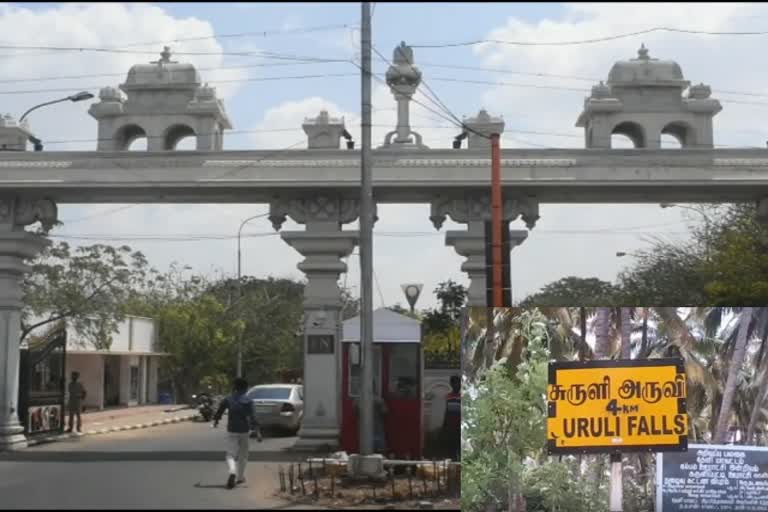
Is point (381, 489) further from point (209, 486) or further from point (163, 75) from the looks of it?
point (163, 75)

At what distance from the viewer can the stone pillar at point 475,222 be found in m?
18.9

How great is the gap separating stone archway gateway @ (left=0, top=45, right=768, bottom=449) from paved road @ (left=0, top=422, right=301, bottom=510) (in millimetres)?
1749

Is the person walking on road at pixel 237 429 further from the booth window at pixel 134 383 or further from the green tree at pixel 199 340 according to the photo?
the booth window at pixel 134 383

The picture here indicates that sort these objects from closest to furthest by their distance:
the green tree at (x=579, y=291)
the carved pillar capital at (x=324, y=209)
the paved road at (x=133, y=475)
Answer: the paved road at (x=133, y=475) < the carved pillar capital at (x=324, y=209) < the green tree at (x=579, y=291)

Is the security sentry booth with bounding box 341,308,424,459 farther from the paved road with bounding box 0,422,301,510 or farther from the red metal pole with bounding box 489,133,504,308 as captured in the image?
the red metal pole with bounding box 489,133,504,308

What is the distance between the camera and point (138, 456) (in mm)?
19562

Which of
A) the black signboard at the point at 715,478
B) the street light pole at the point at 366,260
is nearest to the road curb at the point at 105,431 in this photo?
the street light pole at the point at 366,260

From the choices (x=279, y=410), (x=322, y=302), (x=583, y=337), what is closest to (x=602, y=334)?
(x=583, y=337)

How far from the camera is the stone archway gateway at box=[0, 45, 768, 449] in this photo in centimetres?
1895

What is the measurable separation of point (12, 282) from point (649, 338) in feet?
46.3

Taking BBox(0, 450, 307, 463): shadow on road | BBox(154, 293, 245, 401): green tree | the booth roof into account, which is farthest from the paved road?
BBox(154, 293, 245, 401): green tree

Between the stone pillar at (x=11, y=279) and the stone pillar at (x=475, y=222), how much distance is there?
7.53 metres

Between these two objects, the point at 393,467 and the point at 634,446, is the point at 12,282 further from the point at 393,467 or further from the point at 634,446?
the point at 634,446

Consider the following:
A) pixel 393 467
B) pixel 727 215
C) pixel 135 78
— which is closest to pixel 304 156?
pixel 135 78
